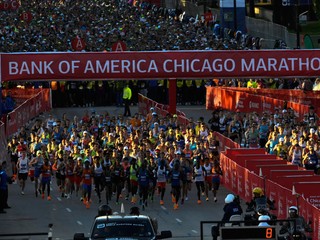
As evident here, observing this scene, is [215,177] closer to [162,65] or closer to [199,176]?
[199,176]

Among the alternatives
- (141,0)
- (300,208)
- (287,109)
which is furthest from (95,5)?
(300,208)

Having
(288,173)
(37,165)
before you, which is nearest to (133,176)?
(37,165)

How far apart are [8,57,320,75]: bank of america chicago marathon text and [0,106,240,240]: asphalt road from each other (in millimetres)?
8870

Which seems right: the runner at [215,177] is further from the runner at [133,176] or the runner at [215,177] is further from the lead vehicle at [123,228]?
the lead vehicle at [123,228]

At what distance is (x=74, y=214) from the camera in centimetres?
4238

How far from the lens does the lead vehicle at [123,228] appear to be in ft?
100

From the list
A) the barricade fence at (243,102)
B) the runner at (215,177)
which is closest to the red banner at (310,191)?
the runner at (215,177)

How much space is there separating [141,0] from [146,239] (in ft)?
253

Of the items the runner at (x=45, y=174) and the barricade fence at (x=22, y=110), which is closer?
the runner at (x=45, y=174)

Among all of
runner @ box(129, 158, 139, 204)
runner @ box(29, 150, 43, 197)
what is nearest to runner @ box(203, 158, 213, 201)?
runner @ box(129, 158, 139, 204)

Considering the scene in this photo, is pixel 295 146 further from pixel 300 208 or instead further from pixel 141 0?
pixel 141 0

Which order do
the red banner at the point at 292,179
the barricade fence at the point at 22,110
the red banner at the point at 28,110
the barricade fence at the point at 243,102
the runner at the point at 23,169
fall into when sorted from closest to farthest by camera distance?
1. the red banner at the point at 292,179
2. the runner at the point at 23,169
3. the barricade fence at the point at 22,110
4. the red banner at the point at 28,110
5. the barricade fence at the point at 243,102

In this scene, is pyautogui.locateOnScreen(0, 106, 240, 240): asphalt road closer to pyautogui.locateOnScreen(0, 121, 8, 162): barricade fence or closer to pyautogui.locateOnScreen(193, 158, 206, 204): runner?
pyautogui.locateOnScreen(193, 158, 206, 204): runner

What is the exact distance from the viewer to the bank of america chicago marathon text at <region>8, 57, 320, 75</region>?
184ft
